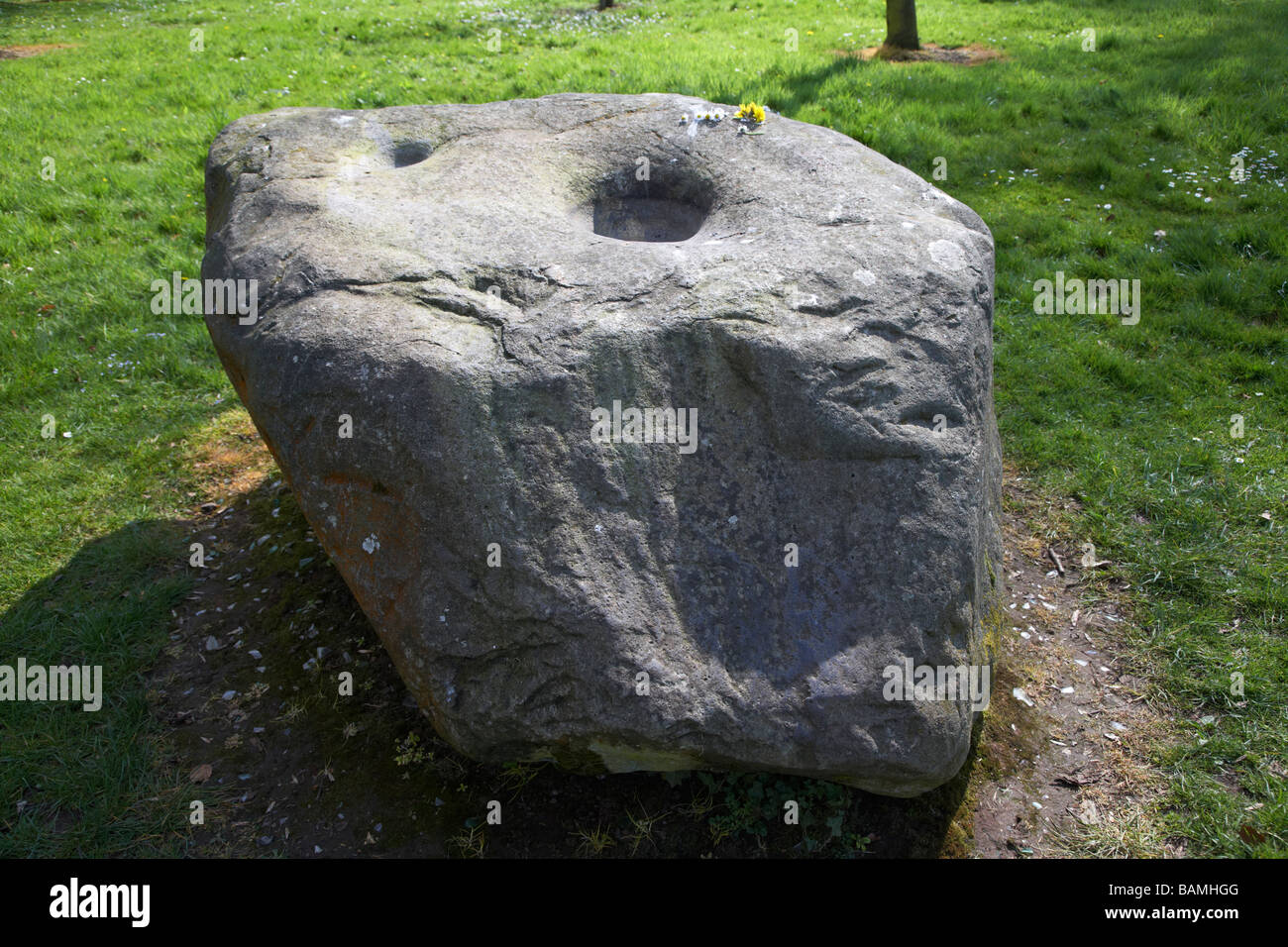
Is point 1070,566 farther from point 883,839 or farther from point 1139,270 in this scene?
point 1139,270

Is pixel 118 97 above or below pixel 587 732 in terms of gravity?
above

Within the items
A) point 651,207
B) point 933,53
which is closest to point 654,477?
point 651,207

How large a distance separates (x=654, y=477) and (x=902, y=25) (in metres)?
9.73

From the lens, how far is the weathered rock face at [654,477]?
3.07 metres

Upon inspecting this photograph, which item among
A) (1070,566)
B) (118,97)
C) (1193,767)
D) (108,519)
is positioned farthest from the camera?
(118,97)

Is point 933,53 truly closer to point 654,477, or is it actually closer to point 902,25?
point 902,25

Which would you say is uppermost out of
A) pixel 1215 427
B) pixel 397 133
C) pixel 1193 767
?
pixel 397 133

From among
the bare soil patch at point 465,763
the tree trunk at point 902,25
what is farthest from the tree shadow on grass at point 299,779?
the tree trunk at point 902,25

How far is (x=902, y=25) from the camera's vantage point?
1086 cm

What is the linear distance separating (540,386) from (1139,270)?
5730mm

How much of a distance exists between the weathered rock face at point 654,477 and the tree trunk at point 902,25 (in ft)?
27.8

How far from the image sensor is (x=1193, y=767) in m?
3.79

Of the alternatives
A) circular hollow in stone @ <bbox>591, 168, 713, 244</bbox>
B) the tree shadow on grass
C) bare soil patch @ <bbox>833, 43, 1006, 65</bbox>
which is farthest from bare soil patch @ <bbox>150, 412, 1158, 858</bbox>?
bare soil patch @ <bbox>833, 43, 1006, 65</bbox>

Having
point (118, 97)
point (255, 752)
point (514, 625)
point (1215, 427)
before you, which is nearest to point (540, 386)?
point (514, 625)
